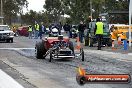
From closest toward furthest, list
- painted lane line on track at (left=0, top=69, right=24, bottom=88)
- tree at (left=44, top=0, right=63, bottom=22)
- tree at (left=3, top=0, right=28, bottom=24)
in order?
painted lane line on track at (left=0, top=69, right=24, bottom=88)
tree at (left=44, top=0, right=63, bottom=22)
tree at (left=3, top=0, right=28, bottom=24)

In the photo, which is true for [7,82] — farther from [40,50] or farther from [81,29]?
[81,29]

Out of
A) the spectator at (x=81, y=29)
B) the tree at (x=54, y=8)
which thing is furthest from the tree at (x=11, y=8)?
the spectator at (x=81, y=29)

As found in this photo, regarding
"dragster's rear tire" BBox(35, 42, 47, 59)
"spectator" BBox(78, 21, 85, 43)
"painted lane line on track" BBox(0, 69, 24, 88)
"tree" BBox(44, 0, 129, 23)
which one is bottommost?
"painted lane line on track" BBox(0, 69, 24, 88)

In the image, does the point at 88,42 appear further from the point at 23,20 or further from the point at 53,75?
the point at 23,20

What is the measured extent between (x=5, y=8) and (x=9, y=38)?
59.0m

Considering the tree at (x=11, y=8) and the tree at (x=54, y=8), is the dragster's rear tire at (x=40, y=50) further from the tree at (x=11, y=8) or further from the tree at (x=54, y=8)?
the tree at (x=11, y=8)

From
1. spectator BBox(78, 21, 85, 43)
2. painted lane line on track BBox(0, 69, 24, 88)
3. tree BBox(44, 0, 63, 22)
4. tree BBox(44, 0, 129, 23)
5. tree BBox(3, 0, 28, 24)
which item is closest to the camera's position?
painted lane line on track BBox(0, 69, 24, 88)

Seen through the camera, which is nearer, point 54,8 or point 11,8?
point 54,8

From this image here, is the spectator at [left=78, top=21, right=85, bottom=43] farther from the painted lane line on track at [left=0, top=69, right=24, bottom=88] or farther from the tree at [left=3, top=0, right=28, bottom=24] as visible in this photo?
the tree at [left=3, top=0, right=28, bottom=24]

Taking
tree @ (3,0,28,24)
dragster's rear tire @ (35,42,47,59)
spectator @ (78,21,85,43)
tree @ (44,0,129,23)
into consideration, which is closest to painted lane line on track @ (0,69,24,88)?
dragster's rear tire @ (35,42,47,59)

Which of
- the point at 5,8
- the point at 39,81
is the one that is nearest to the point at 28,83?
the point at 39,81

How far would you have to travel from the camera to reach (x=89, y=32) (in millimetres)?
31344

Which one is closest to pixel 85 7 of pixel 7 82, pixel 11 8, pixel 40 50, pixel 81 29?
pixel 11 8

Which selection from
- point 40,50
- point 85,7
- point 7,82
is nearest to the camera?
point 7,82
